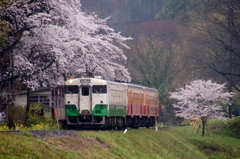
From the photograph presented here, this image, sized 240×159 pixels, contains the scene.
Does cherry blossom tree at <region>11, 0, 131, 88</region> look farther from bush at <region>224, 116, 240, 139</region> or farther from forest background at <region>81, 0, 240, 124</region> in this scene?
forest background at <region>81, 0, 240, 124</region>

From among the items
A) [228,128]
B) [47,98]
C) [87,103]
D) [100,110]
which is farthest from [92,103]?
[228,128]

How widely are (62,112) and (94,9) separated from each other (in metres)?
57.7

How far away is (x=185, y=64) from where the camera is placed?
189 feet

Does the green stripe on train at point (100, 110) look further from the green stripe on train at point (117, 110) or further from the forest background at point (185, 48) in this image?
the forest background at point (185, 48)

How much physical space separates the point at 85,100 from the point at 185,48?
3627 cm

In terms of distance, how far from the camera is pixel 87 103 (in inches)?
A: 1101

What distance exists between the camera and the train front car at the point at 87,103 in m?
27.8

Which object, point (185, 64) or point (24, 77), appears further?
point (185, 64)

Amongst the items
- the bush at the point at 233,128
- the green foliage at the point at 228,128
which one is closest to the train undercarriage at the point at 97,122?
the green foliage at the point at 228,128

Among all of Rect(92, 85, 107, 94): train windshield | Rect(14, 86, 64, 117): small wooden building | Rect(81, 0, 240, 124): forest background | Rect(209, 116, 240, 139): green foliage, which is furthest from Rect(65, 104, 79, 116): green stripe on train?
Rect(209, 116, 240, 139): green foliage

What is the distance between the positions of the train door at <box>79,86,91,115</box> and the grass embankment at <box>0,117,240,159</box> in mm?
1741

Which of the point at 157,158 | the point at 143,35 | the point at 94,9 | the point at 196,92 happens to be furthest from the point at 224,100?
the point at 94,9

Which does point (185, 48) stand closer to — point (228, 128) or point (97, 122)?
point (228, 128)

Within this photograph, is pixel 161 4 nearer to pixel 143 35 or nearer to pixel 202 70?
pixel 143 35
